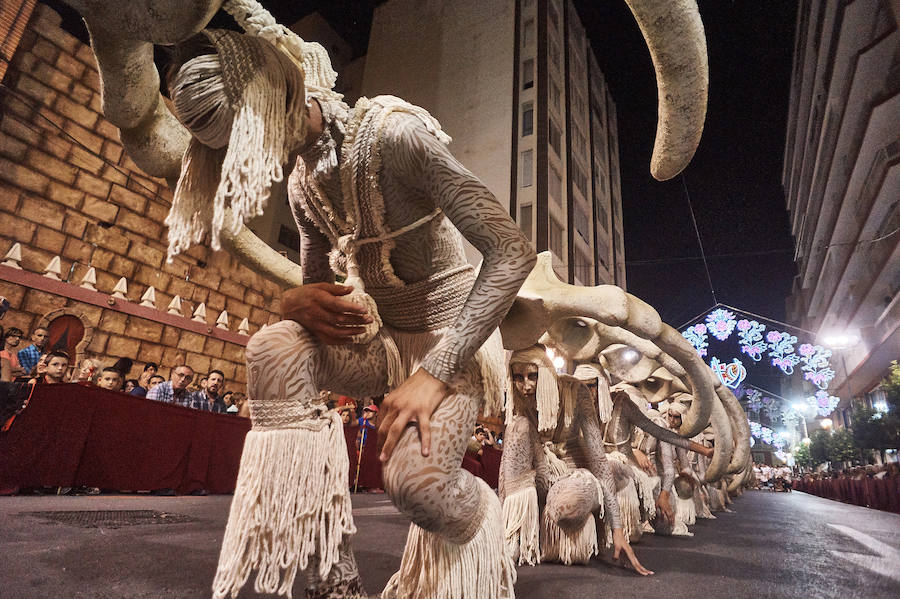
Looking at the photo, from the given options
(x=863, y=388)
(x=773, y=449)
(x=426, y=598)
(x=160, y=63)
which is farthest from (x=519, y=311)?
(x=773, y=449)

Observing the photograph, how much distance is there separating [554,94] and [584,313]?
56.8ft

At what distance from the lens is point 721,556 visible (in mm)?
3396

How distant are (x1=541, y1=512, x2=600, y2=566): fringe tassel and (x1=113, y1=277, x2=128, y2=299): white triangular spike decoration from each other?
30.6 ft

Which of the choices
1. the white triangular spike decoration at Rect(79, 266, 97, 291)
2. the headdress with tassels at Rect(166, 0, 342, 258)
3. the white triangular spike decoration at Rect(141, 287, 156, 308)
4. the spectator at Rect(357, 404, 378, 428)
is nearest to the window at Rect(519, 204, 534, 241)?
the spectator at Rect(357, 404, 378, 428)

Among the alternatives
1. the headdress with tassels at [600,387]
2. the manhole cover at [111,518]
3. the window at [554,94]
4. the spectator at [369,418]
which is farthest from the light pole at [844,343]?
the manhole cover at [111,518]

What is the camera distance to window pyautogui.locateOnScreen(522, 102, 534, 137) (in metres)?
17.0

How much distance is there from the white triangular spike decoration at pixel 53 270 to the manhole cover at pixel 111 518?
6.86m

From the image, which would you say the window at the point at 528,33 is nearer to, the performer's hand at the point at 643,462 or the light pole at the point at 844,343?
the performer's hand at the point at 643,462

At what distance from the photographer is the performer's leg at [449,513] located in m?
1.13

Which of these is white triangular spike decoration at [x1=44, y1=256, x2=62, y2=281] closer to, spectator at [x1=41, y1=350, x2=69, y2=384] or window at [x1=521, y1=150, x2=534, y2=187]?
spectator at [x1=41, y1=350, x2=69, y2=384]

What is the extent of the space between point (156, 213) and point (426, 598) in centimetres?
1129

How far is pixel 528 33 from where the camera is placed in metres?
17.9

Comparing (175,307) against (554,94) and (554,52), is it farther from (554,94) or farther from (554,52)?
(554,52)

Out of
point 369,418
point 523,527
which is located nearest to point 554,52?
point 369,418
